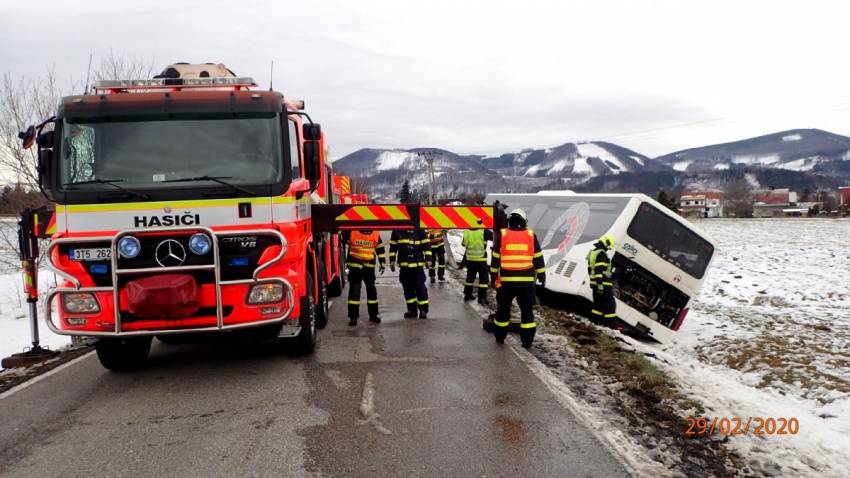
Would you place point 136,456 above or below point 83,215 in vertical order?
below

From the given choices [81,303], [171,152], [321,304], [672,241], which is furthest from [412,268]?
[672,241]

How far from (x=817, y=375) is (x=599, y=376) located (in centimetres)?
384

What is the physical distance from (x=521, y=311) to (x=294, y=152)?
3.43 m

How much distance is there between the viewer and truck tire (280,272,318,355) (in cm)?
654

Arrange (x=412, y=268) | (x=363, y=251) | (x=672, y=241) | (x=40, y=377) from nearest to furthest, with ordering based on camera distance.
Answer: (x=40, y=377), (x=363, y=251), (x=412, y=268), (x=672, y=241)

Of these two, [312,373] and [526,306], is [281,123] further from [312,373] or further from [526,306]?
[526,306]

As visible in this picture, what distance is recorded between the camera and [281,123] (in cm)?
599

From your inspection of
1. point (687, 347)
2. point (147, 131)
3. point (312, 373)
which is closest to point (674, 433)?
point (312, 373)

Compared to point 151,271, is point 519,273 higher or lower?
lower

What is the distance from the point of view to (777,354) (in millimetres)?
9453

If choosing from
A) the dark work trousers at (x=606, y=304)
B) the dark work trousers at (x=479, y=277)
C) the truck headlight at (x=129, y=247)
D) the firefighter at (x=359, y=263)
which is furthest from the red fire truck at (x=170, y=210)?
the dark work trousers at (x=606, y=304)

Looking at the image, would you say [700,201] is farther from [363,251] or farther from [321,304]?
[321,304]

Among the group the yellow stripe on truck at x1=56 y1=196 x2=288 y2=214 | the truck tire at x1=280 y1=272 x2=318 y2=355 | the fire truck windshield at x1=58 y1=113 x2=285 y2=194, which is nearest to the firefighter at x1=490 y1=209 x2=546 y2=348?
the truck tire at x1=280 y1=272 x2=318 y2=355
